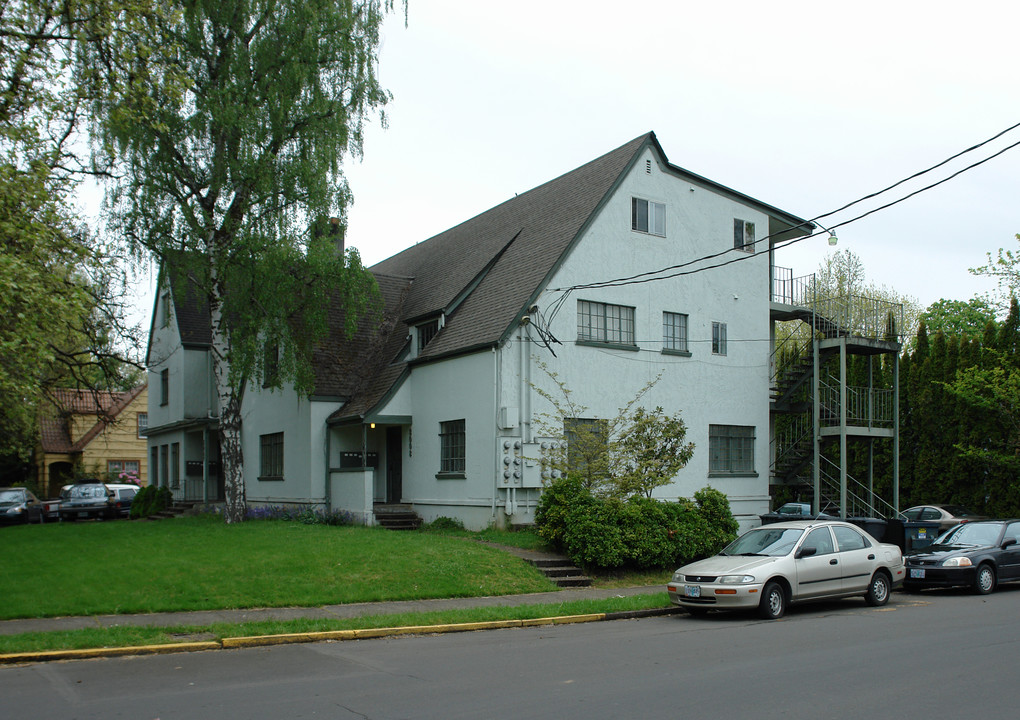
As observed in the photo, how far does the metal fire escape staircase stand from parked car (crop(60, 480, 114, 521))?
984 inches

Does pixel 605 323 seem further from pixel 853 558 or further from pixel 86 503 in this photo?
pixel 86 503

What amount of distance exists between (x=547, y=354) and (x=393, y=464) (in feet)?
21.9

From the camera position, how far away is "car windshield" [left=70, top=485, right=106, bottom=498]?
34.3 m

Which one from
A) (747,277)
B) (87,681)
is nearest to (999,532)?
(747,277)

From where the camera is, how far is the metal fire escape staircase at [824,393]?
2530 centimetres

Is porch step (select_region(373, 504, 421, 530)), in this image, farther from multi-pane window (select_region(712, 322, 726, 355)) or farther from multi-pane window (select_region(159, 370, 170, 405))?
multi-pane window (select_region(159, 370, 170, 405))

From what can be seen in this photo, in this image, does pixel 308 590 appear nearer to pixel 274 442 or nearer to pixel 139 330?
pixel 139 330

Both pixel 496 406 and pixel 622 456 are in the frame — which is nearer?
pixel 622 456

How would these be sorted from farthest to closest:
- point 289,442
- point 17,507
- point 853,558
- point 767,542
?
point 17,507, point 289,442, point 853,558, point 767,542

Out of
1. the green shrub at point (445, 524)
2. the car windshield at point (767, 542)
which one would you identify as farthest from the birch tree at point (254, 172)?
the car windshield at point (767, 542)

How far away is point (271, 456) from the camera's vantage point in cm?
2872

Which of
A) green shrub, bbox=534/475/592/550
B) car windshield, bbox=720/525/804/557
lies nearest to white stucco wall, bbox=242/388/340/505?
green shrub, bbox=534/475/592/550

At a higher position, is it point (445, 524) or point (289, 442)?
point (289, 442)

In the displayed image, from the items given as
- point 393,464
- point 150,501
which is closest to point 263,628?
point 393,464
